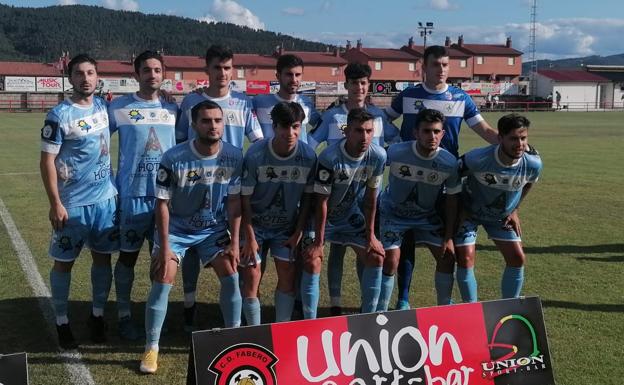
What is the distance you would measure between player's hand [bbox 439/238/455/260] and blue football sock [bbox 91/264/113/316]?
2.68m

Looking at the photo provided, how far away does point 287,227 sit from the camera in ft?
15.6

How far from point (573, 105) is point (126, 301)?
232 ft

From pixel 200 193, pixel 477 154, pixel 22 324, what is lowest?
pixel 22 324

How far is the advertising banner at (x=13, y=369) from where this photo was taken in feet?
9.95

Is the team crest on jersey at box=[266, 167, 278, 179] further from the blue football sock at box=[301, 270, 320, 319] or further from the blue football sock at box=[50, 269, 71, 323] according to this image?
the blue football sock at box=[50, 269, 71, 323]

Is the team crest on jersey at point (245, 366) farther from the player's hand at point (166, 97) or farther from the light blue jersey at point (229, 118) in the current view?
the player's hand at point (166, 97)

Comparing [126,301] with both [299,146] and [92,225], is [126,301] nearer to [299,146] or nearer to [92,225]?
[92,225]

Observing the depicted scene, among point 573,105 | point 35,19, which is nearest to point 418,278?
point 573,105

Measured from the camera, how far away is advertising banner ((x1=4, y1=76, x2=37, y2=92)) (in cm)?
5394

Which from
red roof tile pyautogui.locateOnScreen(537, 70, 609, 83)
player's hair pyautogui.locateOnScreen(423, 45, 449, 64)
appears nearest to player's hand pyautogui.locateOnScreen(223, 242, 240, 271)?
player's hair pyautogui.locateOnScreen(423, 45, 449, 64)

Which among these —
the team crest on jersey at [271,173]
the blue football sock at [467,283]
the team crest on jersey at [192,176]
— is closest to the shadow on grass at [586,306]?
the blue football sock at [467,283]

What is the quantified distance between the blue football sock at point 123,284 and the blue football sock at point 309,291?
142 centimetres

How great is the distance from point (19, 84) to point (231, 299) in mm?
57067

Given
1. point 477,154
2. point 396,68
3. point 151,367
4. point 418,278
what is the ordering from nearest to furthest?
point 151,367
point 477,154
point 418,278
point 396,68
